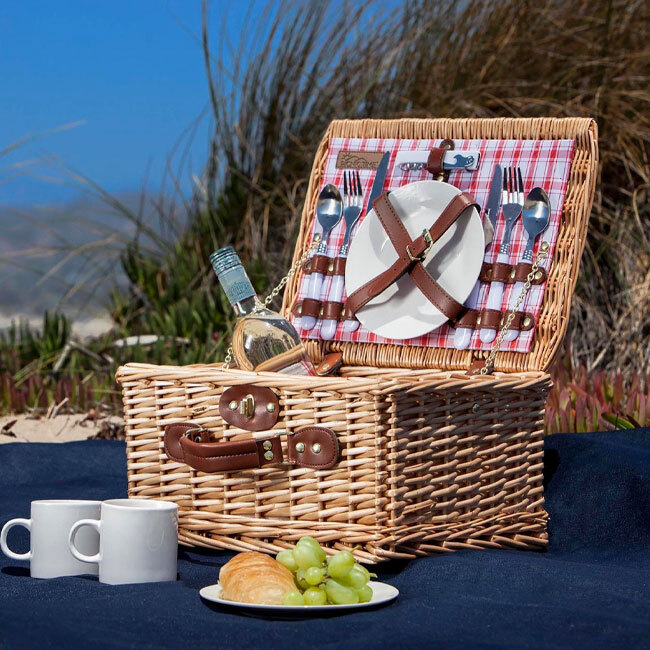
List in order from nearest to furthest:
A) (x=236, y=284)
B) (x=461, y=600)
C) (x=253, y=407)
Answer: (x=461, y=600) → (x=253, y=407) → (x=236, y=284)

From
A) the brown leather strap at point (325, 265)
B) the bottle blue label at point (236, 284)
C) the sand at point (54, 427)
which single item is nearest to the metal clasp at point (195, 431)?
the bottle blue label at point (236, 284)

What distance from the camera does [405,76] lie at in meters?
4.87

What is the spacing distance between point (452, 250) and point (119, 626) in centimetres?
136

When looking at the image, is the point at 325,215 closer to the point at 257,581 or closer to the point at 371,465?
the point at 371,465

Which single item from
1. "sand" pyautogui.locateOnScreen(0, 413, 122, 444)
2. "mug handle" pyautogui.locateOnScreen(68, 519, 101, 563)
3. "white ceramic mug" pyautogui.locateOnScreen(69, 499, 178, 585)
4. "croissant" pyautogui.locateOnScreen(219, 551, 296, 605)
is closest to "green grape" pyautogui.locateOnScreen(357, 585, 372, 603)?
"croissant" pyautogui.locateOnScreen(219, 551, 296, 605)

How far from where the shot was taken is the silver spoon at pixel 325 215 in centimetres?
256

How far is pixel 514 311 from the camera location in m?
2.26

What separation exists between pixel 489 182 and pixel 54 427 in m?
2.26

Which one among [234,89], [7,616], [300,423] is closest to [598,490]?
[300,423]

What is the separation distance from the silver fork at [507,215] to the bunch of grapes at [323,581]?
973 millimetres

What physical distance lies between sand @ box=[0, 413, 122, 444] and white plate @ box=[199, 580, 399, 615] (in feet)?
7.49

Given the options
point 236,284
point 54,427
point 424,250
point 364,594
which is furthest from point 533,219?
point 54,427

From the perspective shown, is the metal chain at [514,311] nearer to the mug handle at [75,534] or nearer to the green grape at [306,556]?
the green grape at [306,556]

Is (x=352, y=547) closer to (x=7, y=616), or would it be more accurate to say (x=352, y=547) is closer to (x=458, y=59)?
(x=7, y=616)
